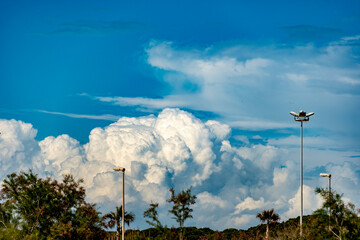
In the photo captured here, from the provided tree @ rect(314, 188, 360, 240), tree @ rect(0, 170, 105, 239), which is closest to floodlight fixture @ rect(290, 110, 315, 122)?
tree @ rect(314, 188, 360, 240)

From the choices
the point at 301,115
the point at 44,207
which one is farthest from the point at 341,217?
the point at 44,207

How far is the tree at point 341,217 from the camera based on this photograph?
116 ft

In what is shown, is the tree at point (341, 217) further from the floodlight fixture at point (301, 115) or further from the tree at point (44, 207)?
the tree at point (44, 207)

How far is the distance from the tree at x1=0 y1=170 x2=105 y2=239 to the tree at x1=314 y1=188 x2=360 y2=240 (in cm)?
2741

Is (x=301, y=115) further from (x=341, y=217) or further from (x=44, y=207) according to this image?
(x=44, y=207)

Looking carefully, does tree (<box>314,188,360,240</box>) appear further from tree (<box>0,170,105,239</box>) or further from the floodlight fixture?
tree (<box>0,170,105,239</box>)

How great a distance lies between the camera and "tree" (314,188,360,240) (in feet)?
116

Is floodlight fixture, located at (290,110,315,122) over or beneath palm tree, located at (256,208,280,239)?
over

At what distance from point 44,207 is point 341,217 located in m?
33.5

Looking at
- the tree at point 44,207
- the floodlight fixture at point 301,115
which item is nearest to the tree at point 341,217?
the floodlight fixture at point 301,115

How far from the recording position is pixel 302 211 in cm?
4166

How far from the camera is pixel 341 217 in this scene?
35812 millimetres

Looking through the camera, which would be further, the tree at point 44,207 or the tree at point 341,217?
the tree at point 44,207

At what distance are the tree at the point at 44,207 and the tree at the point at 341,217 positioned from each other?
89.9ft
